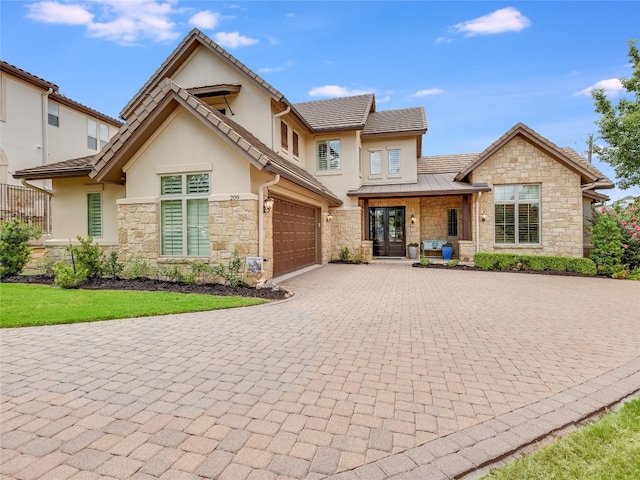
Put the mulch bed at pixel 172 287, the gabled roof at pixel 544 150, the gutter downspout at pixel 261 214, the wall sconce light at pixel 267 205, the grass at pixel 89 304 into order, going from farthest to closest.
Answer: the gabled roof at pixel 544 150 → the wall sconce light at pixel 267 205 → the gutter downspout at pixel 261 214 → the mulch bed at pixel 172 287 → the grass at pixel 89 304

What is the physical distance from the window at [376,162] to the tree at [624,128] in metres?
12.5

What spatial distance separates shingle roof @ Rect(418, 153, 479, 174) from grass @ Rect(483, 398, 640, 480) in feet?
64.7

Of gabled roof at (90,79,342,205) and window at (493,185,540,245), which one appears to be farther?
window at (493,185,540,245)

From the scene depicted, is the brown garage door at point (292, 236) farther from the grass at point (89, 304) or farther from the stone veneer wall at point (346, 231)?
the grass at point (89, 304)

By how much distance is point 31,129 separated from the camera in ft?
60.1

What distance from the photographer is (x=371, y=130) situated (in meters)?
19.4

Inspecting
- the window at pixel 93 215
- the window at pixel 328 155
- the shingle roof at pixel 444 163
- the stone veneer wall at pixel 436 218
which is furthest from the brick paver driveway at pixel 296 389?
the shingle roof at pixel 444 163

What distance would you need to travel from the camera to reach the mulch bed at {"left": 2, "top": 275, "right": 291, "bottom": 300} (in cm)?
882

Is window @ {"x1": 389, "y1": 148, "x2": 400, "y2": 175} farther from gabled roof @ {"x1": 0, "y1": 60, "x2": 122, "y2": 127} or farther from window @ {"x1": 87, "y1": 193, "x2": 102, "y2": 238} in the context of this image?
gabled roof @ {"x1": 0, "y1": 60, "x2": 122, "y2": 127}

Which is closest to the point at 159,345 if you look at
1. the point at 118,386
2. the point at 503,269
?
the point at 118,386

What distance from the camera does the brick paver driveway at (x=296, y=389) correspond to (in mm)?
2533

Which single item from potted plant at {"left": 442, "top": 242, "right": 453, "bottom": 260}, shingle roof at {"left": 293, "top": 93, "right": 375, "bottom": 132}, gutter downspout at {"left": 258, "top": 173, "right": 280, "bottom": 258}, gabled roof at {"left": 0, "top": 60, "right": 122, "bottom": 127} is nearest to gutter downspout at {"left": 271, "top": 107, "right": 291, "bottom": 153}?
shingle roof at {"left": 293, "top": 93, "right": 375, "bottom": 132}

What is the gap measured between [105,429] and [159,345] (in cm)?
215

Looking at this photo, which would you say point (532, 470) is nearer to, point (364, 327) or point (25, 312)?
point (364, 327)
